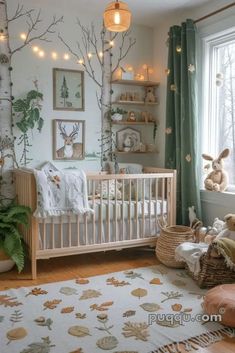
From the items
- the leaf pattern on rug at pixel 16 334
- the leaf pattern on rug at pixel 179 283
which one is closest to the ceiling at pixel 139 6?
the leaf pattern on rug at pixel 179 283

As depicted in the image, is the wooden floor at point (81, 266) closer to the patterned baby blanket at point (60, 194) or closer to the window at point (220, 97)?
the patterned baby blanket at point (60, 194)

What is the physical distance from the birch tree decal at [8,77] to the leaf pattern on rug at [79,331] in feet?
5.74

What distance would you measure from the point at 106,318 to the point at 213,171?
1.80 m

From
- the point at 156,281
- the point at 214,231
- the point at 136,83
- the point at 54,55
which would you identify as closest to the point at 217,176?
the point at 214,231

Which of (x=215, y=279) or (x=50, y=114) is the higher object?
(x=50, y=114)

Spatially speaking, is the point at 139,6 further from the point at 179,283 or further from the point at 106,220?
the point at 179,283

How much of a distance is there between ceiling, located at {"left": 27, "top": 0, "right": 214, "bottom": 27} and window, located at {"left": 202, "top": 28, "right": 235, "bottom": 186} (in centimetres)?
42

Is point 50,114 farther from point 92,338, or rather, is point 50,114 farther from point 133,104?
point 92,338

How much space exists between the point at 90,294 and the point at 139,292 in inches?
13.7

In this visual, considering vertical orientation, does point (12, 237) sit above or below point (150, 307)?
above

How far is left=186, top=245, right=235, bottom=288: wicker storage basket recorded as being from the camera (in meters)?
2.60

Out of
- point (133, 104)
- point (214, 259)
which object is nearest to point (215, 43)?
point (133, 104)

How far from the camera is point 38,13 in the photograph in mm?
3512

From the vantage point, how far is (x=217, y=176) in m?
3.38
